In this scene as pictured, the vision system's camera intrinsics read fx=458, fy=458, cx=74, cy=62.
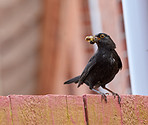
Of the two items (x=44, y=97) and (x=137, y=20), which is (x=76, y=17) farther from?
(x=44, y=97)

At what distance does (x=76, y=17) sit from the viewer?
19.5 ft

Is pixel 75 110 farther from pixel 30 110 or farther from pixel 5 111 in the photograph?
Answer: pixel 5 111

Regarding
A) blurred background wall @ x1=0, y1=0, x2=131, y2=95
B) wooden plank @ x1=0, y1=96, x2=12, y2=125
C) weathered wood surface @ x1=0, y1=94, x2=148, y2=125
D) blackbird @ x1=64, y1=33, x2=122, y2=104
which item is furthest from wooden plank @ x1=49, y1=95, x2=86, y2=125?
blurred background wall @ x1=0, y1=0, x2=131, y2=95

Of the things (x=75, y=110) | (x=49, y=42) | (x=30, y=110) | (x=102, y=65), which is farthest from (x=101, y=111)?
(x=49, y=42)

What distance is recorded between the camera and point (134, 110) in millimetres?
2193

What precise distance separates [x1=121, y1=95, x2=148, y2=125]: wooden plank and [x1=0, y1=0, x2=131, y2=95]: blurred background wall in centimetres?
297

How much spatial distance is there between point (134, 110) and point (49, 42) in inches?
153

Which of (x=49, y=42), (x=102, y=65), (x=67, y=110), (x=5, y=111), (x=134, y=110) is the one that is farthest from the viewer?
(x=49, y=42)

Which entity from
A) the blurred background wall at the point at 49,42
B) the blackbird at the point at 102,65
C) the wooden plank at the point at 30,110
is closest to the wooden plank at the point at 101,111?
the wooden plank at the point at 30,110

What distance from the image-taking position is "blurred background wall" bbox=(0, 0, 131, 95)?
5.53 meters

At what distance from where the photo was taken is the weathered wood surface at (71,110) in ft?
6.42

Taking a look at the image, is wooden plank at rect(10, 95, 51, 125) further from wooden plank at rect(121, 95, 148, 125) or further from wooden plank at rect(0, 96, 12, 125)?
wooden plank at rect(121, 95, 148, 125)

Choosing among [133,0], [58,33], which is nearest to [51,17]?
[58,33]

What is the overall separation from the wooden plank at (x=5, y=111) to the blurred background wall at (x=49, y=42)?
3.22 metres
